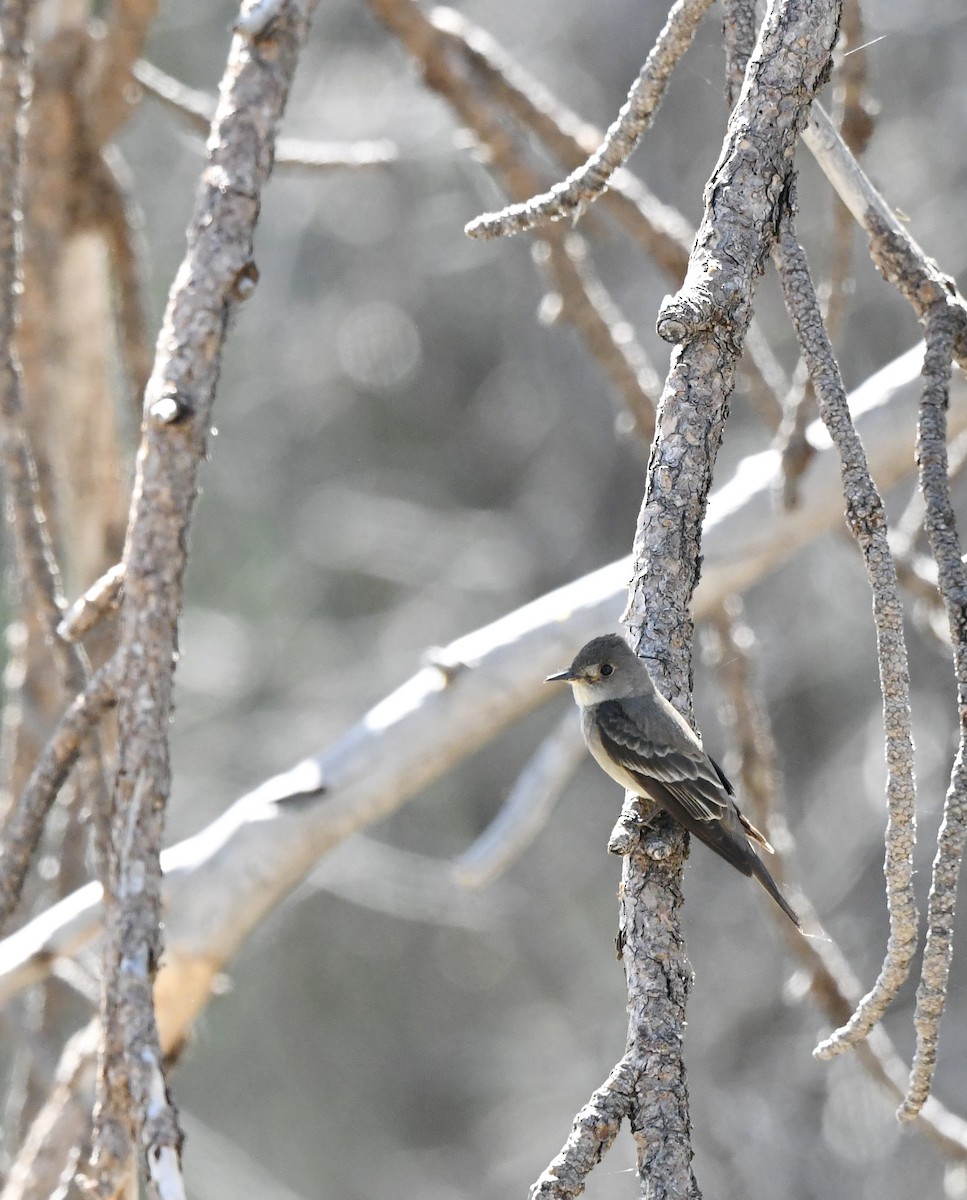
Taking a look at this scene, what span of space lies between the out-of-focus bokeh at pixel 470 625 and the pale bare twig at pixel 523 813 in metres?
4.96

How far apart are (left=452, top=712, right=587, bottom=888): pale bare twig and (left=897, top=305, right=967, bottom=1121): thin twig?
170cm

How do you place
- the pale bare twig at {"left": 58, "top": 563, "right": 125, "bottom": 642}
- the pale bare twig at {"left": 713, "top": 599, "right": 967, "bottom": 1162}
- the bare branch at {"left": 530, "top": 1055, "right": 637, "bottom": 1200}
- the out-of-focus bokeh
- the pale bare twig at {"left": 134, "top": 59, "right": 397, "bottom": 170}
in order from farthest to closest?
the out-of-focus bokeh < the pale bare twig at {"left": 134, "top": 59, "right": 397, "bottom": 170} < the pale bare twig at {"left": 713, "top": 599, "right": 967, "bottom": 1162} < the pale bare twig at {"left": 58, "top": 563, "right": 125, "bottom": 642} < the bare branch at {"left": 530, "top": 1055, "right": 637, "bottom": 1200}

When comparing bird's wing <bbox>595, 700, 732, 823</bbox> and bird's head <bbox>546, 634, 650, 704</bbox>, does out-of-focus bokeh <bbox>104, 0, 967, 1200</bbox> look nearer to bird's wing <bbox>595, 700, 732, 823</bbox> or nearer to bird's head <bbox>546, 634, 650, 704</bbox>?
bird's head <bbox>546, 634, 650, 704</bbox>

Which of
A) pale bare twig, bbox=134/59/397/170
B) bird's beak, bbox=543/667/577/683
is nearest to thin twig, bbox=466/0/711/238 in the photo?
bird's beak, bbox=543/667/577/683

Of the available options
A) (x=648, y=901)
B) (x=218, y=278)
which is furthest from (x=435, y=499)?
(x=648, y=901)

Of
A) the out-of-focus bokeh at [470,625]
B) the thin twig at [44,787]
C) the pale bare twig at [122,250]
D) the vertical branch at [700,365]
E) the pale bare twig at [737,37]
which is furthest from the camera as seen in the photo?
the out-of-focus bokeh at [470,625]

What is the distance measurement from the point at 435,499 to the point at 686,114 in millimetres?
3985

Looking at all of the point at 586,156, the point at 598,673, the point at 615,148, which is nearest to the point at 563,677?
the point at 598,673

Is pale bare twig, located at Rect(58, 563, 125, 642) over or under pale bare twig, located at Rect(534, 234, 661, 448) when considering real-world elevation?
under

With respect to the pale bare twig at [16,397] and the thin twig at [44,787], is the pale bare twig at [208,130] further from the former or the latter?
the thin twig at [44,787]

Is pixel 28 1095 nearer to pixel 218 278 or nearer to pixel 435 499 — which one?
pixel 218 278

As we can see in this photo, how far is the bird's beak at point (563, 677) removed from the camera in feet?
9.59

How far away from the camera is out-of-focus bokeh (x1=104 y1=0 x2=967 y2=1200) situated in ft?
29.1

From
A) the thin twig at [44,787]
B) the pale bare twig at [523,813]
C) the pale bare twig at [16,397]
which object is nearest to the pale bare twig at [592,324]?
the pale bare twig at [523,813]
